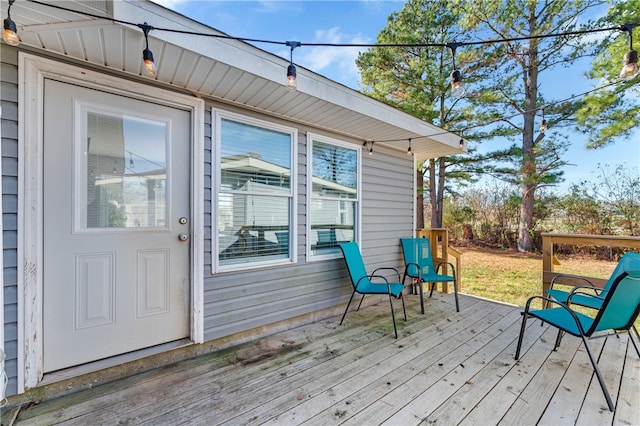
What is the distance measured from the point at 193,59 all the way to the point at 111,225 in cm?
134

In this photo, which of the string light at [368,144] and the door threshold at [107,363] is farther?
the string light at [368,144]

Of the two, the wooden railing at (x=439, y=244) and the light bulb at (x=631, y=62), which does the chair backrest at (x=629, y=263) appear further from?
the wooden railing at (x=439, y=244)

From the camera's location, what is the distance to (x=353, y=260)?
3326mm

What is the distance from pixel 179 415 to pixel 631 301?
120 inches

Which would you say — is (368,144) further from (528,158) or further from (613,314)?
(528,158)

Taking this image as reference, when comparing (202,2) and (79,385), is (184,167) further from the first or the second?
(79,385)

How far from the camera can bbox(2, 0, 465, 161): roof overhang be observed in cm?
149

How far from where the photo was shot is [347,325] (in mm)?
3035

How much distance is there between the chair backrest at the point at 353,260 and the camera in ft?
10.5

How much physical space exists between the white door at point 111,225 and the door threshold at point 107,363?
4cm

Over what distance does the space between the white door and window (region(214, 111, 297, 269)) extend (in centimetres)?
31

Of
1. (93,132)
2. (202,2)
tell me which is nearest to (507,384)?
(93,132)

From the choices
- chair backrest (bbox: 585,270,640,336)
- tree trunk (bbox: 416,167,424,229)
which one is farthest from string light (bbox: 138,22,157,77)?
tree trunk (bbox: 416,167,424,229)

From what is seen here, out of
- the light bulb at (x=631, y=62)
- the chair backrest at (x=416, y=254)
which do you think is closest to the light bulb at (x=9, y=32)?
the light bulb at (x=631, y=62)
